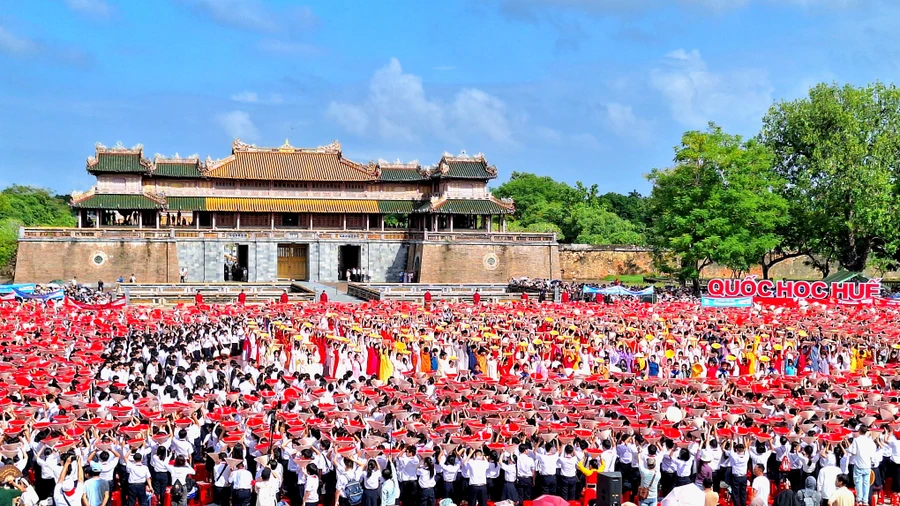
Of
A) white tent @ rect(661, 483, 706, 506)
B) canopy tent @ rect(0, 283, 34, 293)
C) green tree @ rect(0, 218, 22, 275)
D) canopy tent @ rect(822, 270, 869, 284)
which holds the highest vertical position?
green tree @ rect(0, 218, 22, 275)

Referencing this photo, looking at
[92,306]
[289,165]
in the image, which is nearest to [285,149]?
[289,165]

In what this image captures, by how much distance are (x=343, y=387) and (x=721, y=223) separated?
1192 inches

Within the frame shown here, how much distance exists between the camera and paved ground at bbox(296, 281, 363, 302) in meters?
42.5

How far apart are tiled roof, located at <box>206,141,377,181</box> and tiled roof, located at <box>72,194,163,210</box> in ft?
15.1

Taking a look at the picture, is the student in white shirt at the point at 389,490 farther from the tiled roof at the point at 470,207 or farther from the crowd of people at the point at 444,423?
the tiled roof at the point at 470,207

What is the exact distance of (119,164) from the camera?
5447cm

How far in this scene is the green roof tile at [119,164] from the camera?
5394cm

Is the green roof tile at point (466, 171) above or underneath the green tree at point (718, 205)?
above

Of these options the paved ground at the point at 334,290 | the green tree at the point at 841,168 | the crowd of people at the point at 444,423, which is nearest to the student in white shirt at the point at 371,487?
the crowd of people at the point at 444,423

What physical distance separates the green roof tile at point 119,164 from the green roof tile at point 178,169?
4.57ft

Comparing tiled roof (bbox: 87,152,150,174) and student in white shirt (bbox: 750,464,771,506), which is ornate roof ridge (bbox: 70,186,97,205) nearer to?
tiled roof (bbox: 87,152,150,174)

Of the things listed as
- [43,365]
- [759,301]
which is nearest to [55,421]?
[43,365]

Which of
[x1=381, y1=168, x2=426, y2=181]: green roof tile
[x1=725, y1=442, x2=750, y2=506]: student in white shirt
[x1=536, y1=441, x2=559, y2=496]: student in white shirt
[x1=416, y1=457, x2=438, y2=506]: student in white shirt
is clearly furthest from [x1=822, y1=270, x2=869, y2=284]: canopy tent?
[x1=416, y1=457, x2=438, y2=506]: student in white shirt

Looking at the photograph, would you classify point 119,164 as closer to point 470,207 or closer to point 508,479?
point 470,207
